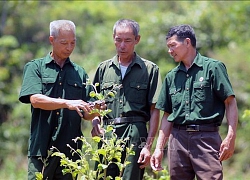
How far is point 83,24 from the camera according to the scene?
28.7 meters

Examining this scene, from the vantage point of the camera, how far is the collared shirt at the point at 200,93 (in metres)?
5.26

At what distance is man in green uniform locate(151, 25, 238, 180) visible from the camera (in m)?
5.22

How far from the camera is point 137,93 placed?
570cm

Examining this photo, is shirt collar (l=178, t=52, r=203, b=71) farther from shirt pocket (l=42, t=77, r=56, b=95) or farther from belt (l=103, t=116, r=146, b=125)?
shirt pocket (l=42, t=77, r=56, b=95)

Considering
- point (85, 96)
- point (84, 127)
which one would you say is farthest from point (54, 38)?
point (84, 127)

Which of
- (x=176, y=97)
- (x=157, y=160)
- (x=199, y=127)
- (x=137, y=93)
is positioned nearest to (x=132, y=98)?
(x=137, y=93)

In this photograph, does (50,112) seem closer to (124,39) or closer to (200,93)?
(124,39)

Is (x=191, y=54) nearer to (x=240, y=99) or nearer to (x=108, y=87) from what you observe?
(x=108, y=87)

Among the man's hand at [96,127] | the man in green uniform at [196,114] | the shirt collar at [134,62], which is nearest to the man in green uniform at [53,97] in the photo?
the man's hand at [96,127]

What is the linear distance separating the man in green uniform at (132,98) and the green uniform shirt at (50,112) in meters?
0.28

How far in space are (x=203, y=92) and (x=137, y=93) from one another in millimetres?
673

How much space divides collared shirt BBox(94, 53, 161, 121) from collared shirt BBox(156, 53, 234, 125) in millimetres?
340

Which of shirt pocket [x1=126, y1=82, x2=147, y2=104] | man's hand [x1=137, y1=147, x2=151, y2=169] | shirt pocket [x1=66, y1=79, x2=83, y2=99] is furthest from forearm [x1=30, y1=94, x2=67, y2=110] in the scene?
man's hand [x1=137, y1=147, x2=151, y2=169]

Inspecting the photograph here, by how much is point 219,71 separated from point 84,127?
8655mm
